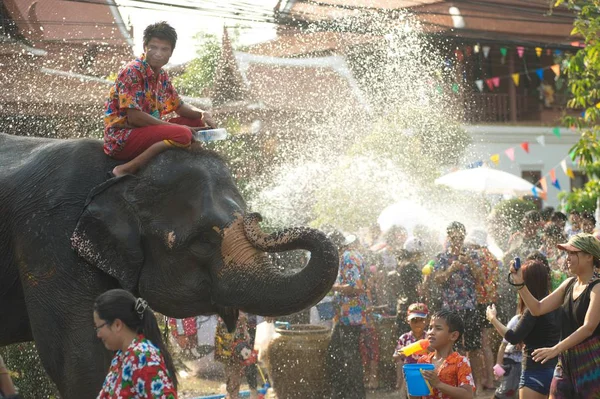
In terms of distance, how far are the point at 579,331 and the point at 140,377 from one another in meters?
3.23

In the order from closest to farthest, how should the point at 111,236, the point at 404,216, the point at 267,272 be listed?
the point at 267,272
the point at 111,236
the point at 404,216

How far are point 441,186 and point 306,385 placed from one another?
905 centimetres

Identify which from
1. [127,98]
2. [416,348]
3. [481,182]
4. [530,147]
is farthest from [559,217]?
[530,147]

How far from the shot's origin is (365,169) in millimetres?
16156

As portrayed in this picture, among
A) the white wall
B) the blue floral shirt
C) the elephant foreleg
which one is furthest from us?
the white wall

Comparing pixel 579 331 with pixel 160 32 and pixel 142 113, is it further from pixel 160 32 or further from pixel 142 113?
pixel 160 32

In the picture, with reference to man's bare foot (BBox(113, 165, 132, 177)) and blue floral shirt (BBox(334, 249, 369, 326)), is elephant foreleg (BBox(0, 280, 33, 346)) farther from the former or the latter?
blue floral shirt (BBox(334, 249, 369, 326))

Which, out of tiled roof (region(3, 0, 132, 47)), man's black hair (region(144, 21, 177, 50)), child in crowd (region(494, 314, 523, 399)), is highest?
tiled roof (region(3, 0, 132, 47))

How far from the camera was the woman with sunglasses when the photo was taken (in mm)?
6332

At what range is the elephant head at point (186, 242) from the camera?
519 cm

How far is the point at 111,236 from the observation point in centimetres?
537

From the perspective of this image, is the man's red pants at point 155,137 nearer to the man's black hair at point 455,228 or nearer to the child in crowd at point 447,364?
the child in crowd at point 447,364

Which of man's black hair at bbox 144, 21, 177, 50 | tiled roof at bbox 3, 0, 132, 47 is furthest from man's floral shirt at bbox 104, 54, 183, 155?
tiled roof at bbox 3, 0, 132, 47

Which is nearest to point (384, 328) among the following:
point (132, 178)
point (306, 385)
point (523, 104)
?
point (306, 385)
